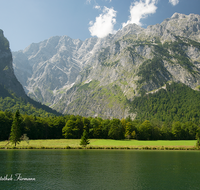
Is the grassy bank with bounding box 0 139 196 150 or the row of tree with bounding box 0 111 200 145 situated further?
the row of tree with bounding box 0 111 200 145

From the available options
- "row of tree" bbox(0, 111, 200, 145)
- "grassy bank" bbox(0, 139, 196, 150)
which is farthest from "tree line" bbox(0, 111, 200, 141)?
"grassy bank" bbox(0, 139, 196, 150)

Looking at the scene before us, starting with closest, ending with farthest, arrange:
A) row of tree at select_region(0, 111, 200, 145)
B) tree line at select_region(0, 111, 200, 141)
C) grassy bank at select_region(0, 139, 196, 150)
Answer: grassy bank at select_region(0, 139, 196, 150)
row of tree at select_region(0, 111, 200, 145)
tree line at select_region(0, 111, 200, 141)

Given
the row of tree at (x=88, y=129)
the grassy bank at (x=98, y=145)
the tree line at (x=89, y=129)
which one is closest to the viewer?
the grassy bank at (x=98, y=145)

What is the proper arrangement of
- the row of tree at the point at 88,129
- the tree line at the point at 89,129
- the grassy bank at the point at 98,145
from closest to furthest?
the grassy bank at the point at 98,145 < the row of tree at the point at 88,129 < the tree line at the point at 89,129

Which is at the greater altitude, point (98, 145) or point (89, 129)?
point (89, 129)

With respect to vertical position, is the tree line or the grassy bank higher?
the tree line

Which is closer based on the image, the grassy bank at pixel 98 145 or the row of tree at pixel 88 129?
the grassy bank at pixel 98 145

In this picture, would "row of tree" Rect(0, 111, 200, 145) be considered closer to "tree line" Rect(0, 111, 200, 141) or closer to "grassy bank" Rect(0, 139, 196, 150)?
"tree line" Rect(0, 111, 200, 141)

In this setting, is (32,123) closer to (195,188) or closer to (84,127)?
(84,127)

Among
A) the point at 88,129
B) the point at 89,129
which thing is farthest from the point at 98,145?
the point at 88,129

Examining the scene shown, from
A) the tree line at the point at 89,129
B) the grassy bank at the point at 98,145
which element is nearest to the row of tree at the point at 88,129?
the tree line at the point at 89,129

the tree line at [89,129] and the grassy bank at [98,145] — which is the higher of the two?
the tree line at [89,129]

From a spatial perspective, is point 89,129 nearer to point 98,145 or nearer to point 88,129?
point 88,129

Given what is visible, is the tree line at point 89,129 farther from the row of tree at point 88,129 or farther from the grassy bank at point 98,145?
the grassy bank at point 98,145
